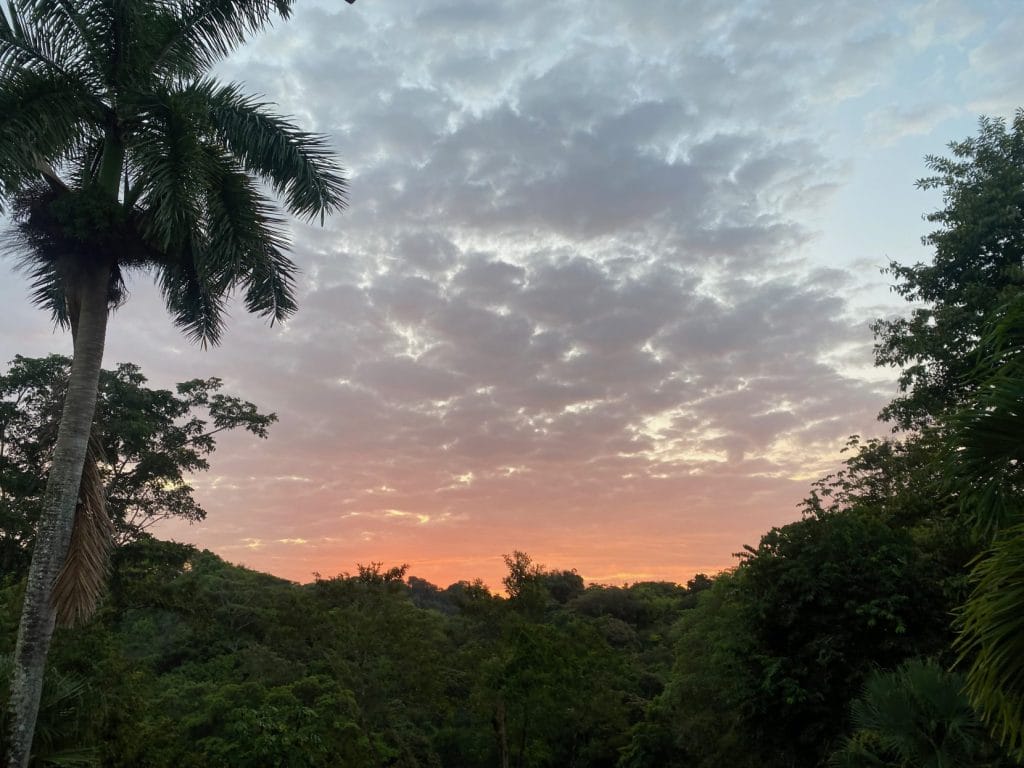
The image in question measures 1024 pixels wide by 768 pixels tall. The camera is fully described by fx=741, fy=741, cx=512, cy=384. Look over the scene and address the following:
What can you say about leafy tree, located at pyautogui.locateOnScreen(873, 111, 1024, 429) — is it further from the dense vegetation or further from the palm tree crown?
the palm tree crown

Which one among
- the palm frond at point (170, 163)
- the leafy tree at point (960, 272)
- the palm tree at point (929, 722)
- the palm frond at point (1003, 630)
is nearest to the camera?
the palm frond at point (1003, 630)

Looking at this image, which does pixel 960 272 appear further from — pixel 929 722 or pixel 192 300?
pixel 192 300

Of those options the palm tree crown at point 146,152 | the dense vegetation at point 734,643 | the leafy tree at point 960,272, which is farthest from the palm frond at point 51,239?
the leafy tree at point 960,272

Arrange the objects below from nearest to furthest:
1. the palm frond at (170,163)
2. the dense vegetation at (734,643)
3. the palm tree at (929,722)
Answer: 1. the dense vegetation at (734,643)
2. the palm frond at (170,163)
3. the palm tree at (929,722)

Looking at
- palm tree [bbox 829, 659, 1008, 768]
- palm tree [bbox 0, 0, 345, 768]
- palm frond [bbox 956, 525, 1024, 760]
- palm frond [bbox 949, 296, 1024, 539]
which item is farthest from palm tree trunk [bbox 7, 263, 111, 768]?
palm tree [bbox 829, 659, 1008, 768]

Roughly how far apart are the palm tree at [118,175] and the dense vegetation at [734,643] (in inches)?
144

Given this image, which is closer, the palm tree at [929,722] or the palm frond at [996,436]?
the palm frond at [996,436]

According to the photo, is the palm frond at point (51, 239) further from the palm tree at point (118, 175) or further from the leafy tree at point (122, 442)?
the leafy tree at point (122, 442)

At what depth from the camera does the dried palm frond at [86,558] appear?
928 centimetres

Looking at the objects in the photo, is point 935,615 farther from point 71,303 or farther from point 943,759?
point 71,303

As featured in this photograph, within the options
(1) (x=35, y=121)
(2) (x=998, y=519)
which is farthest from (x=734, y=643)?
(1) (x=35, y=121)

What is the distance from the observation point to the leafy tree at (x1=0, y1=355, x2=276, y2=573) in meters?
23.4

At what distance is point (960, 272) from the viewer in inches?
763

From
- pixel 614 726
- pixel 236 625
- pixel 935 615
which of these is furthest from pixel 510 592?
pixel 935 615
